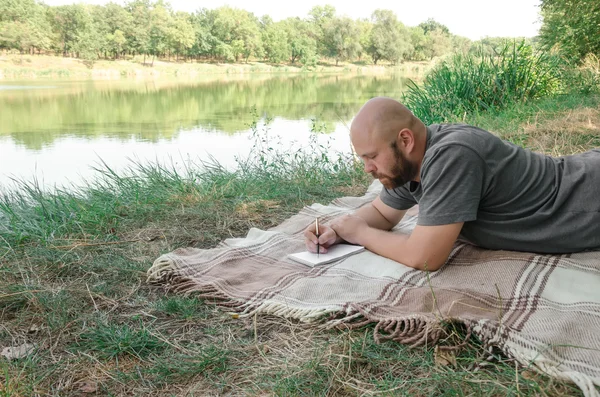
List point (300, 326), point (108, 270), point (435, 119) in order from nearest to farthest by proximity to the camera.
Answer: point (300, 326)
point (108, 270)
point (435, 119)

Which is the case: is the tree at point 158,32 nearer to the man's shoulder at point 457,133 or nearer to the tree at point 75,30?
the tree at point 75,30

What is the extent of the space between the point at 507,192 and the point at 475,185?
8.3 inches

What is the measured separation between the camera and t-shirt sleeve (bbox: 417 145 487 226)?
6.39 ft

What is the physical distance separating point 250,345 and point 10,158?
9.60 m

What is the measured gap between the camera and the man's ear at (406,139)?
2.09 metres

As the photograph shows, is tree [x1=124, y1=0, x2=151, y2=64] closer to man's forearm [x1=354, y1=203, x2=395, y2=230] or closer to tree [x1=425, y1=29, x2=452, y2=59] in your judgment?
tree [x1=425, y1=29, x2=452, y2=59]

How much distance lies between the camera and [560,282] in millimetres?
1968

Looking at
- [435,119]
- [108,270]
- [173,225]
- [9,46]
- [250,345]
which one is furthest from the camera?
[9,46]

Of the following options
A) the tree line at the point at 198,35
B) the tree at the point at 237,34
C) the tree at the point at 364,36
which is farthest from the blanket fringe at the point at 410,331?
the tree at the point at 364,36

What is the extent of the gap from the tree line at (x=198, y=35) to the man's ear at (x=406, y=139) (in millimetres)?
40131

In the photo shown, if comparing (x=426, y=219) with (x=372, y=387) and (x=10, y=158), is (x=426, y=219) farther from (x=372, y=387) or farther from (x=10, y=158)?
(x=10, y=158)

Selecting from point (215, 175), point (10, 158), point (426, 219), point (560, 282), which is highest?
point (426, 219)

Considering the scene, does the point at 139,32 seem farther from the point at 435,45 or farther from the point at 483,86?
the point at 483,86

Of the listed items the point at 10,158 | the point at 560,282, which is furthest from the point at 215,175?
the point at 10,158
